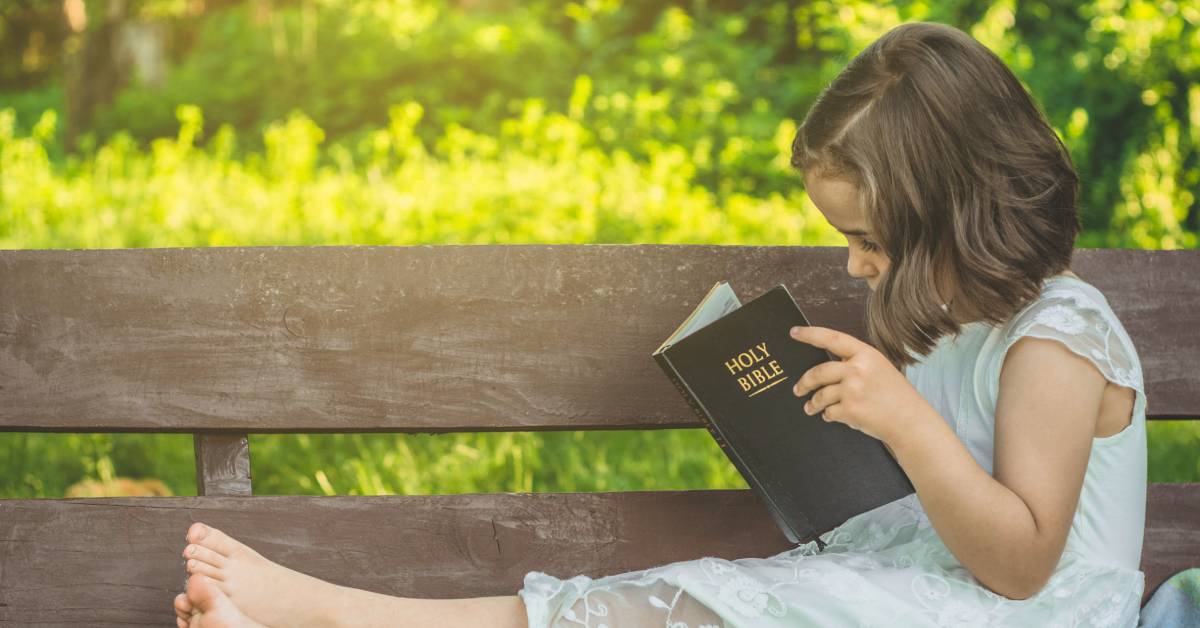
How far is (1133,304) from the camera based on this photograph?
76.9 inches

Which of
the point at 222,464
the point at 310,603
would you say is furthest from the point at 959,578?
the point at 222,464

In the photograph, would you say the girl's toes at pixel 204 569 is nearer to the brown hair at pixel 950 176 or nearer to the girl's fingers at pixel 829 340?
the girl's fingers at pixel 829 340

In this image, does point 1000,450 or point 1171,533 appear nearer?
point 1000,450

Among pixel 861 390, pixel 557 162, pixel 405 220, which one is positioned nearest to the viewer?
pixel 861 390

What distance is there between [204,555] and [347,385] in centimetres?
40

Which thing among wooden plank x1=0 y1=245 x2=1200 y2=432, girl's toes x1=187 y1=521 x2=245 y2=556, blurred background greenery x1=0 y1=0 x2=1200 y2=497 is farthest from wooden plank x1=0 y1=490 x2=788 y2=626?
blurred background greenery x1=0 y1=0 x2=1200 y2=497

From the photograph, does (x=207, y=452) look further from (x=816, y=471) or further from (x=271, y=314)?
(x=816, y=471)

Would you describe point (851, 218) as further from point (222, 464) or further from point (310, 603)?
point (222, 464)

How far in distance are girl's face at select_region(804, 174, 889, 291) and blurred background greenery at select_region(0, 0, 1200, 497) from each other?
1365 millimetres

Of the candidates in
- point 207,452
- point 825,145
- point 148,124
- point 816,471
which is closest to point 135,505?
point 207,452

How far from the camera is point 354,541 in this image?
6.07 feet

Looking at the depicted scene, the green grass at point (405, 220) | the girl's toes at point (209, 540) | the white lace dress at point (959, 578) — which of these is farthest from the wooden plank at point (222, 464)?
the white lace dress at point (959, 578)

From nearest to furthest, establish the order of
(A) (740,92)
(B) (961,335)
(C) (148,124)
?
(B) (961,335)
(A) (740,92)
(C) (148,124)

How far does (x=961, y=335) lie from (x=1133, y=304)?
47 cm
